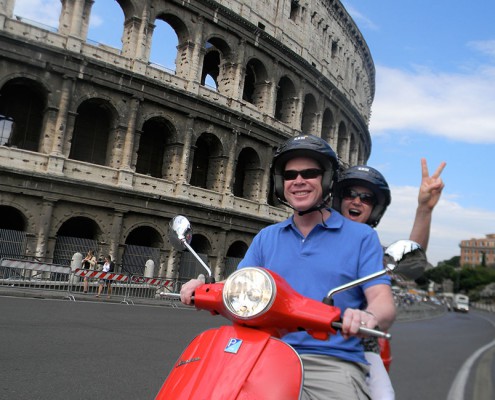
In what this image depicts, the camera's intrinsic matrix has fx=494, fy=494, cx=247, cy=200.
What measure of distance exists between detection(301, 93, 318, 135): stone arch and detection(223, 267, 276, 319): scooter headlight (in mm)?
25404

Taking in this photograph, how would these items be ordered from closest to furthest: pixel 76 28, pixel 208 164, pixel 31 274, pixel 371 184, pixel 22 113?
pixel 371 184 → pixel 31 274 → pixel 76 28 → pixel 22 113 → pixel 208 164

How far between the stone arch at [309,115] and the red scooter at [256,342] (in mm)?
25405

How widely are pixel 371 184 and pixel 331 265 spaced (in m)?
1.61

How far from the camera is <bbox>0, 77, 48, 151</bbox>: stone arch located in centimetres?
1702

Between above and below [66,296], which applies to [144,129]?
above

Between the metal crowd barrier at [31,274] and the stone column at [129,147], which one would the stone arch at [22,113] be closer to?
the stone column at [129,147]

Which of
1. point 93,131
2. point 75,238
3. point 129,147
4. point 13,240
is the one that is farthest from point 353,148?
point 13,240

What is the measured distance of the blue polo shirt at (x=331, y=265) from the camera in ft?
6.45

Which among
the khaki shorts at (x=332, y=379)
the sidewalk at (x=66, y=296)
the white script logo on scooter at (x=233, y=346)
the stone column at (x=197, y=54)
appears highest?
the stone column at (x=197, y=54)

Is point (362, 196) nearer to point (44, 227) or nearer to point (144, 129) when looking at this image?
point (44, 227)

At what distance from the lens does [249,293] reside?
1687 mm

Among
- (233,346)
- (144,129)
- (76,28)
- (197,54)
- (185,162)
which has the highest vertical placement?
(197,54)

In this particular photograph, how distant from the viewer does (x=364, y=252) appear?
6.77 ft

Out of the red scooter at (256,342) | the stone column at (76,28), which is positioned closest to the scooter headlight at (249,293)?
the red scooter at (256,342)
